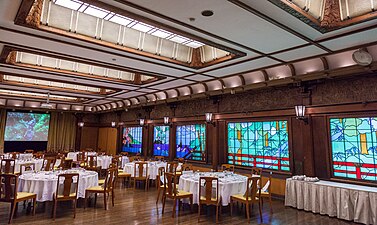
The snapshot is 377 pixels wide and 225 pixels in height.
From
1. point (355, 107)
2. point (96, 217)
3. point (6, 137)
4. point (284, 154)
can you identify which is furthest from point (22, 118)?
point (355, 107)

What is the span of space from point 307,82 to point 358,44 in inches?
65.6

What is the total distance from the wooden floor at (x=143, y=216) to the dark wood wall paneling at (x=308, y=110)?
135cm

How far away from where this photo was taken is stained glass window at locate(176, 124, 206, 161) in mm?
9258

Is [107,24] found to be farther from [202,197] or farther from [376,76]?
[376,76]

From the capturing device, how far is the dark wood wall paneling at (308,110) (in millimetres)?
5566

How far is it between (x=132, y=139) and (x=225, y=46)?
9.52 metres

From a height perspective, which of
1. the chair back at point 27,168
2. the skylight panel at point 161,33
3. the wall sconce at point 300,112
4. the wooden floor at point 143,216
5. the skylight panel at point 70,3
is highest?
the skylight panel at point 161,33

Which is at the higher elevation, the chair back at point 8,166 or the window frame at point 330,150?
the window frame at point 330,150

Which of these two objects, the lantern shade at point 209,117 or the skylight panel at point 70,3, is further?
the lantern shade at point 209,117

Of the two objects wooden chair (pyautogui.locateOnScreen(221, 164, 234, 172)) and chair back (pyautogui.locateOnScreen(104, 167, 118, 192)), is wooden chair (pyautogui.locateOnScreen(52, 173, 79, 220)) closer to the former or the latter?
chair back (pyautogui.locateOnScreen(104, 167, 118, 192))

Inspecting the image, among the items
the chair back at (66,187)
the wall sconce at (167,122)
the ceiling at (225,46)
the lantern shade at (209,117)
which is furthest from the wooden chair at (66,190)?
the wall sconce at (167,122)

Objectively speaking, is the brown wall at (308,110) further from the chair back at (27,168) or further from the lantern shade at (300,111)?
the chair back at (27,168)

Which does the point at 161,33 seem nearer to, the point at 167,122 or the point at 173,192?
the point at 173,192

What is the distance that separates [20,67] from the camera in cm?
659
